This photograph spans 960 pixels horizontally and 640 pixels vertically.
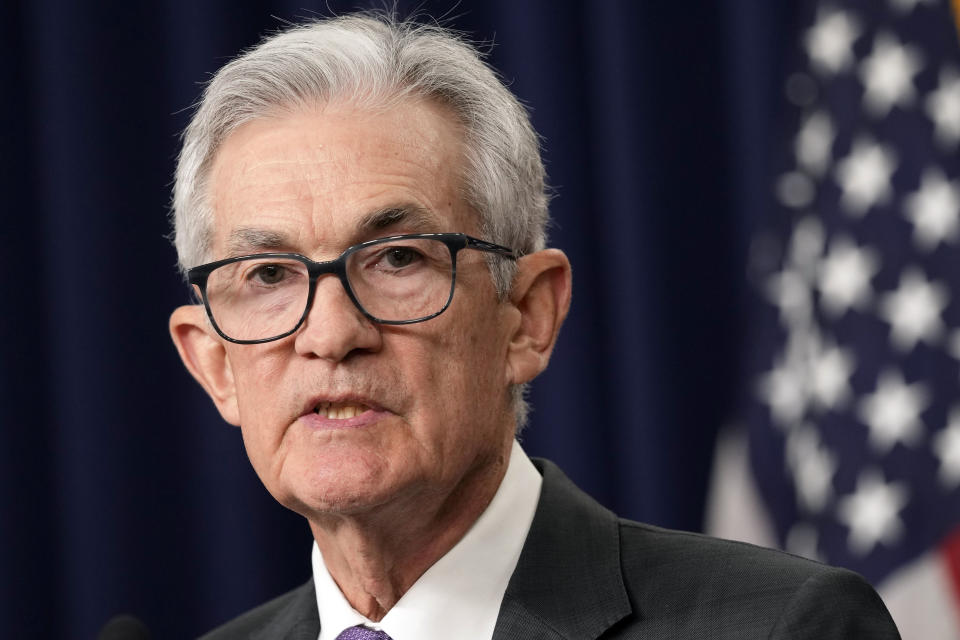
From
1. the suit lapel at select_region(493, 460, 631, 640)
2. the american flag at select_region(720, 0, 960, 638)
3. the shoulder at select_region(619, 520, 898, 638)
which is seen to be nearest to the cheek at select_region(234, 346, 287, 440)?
the suit lapel at select_region(493, 460, 631, 640)

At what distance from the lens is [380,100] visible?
180 cm

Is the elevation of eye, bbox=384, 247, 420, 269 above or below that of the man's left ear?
above

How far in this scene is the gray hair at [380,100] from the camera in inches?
71.7

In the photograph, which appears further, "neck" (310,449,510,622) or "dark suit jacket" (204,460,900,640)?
"neck" (310,449,510,622)

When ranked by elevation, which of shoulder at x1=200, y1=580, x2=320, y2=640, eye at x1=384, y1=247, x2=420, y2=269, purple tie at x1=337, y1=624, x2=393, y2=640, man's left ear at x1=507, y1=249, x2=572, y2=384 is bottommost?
shoulder at x1=200, y1=580, x2=320, y2=640

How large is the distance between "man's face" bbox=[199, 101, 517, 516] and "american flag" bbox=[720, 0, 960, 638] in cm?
150

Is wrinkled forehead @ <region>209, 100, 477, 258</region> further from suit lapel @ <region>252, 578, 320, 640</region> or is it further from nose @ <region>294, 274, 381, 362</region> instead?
suit lapel @ <region>252, 578, 320, 640</region>

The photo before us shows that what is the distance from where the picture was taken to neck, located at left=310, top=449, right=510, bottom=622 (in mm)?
1783

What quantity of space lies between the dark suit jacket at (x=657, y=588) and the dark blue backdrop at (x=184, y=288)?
1660 millimetres

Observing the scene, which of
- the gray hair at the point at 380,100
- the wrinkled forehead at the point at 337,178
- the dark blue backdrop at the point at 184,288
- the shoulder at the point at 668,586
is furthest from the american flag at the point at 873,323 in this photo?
the wrinkled forehead at the point at 337,178

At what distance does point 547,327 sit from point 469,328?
22cm

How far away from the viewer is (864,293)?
10.1ft

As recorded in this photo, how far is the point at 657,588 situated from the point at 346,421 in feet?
1.70

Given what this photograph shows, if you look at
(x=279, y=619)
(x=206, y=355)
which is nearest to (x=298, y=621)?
(x=279, y=619)
